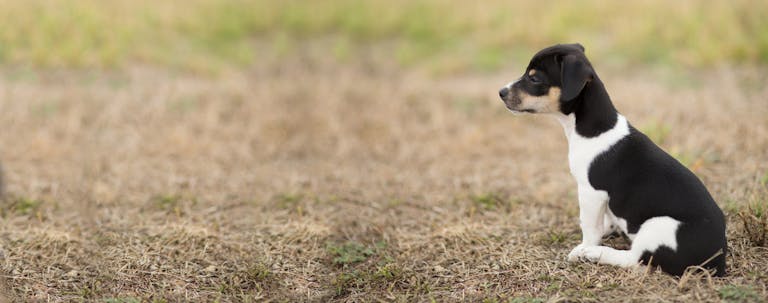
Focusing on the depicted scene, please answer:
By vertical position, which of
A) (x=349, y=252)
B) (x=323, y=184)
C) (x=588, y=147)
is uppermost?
(x=588, y=147)

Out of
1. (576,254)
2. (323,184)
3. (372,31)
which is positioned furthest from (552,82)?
(372,31)

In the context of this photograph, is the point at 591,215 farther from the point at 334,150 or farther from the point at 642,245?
the point at 334,150

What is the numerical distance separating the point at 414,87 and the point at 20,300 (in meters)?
6.93

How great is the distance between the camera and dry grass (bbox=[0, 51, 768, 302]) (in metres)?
5.04

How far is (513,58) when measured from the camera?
472 inches

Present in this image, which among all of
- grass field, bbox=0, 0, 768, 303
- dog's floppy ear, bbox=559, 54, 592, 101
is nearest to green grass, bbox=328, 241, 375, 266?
grass field, bbox=0, 0, 768, 303

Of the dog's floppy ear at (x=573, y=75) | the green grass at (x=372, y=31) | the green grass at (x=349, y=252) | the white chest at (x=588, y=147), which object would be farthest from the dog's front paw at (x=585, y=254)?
the green grass at (x=372, y=31)

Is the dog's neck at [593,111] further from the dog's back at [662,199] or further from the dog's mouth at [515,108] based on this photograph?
the dog's mouth at [515,108]

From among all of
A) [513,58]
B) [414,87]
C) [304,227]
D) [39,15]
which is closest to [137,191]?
[304,227]

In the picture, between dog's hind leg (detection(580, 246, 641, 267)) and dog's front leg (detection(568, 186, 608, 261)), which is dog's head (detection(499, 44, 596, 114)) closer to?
dog's front leg (detection(568, 186, 608, 261))

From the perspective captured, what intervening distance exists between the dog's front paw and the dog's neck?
0.81 meters

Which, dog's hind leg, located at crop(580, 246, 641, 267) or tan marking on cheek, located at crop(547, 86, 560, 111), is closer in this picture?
dog's hind leg, located at crop(580, 246, 641, 267)

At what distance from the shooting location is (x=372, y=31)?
43.1 feet

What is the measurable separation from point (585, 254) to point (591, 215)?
12.5 inches
